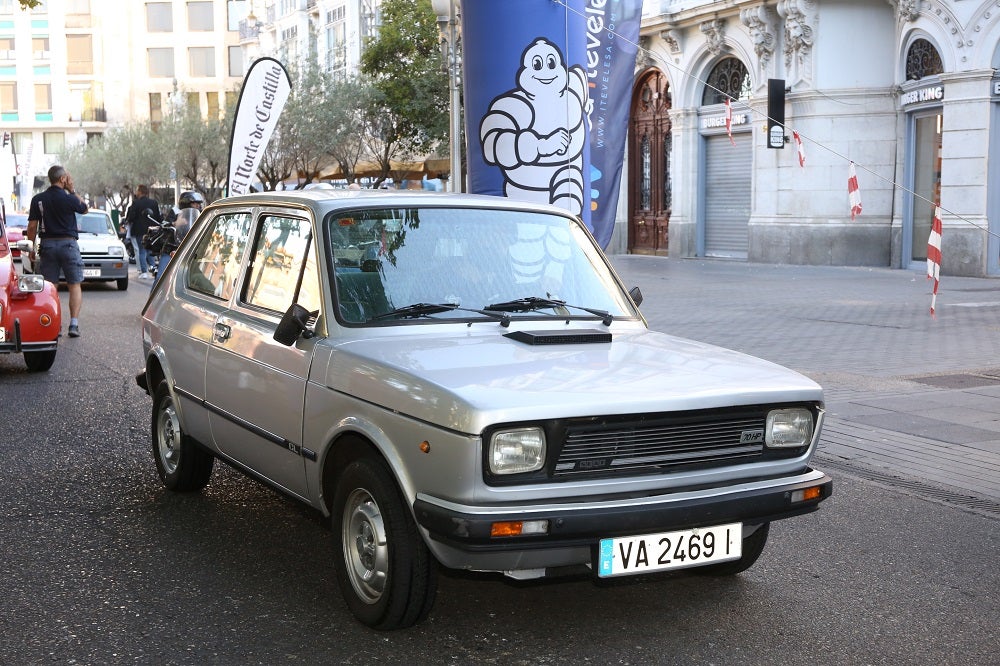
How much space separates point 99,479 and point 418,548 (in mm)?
3218

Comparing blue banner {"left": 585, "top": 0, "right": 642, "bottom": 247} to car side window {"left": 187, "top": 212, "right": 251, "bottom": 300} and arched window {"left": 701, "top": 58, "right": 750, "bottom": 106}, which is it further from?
arched window {"left": 701, "top": 58, "right": 750, "bottom": 106}

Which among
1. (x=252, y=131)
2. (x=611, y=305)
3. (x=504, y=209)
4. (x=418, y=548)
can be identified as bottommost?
(x=418, y=548)

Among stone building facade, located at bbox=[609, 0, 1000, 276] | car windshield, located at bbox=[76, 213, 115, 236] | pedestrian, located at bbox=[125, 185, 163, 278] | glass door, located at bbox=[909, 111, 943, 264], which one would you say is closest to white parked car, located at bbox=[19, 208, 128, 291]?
car windshield, located at bbox=[76, 213, 115, 236]

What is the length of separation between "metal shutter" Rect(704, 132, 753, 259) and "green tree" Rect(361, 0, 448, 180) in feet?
31.2

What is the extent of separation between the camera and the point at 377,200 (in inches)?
202

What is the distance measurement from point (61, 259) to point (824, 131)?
1733 centimetres

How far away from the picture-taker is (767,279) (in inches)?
889

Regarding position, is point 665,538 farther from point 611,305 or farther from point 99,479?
point 99,479

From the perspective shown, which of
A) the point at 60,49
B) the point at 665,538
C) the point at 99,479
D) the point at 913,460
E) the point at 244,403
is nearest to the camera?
the point at 665,538

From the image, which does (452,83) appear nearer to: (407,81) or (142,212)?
(142,212)

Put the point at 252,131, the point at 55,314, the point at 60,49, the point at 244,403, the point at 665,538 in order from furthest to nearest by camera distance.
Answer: the point at 60,49, the point at 252,131, the point at 55,314, the point at 244,403, the point at 665,538

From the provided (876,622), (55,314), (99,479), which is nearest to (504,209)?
(876,622)

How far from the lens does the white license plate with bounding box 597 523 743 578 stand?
154 inches

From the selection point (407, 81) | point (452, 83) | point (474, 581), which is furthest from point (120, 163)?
point (474, 581)
